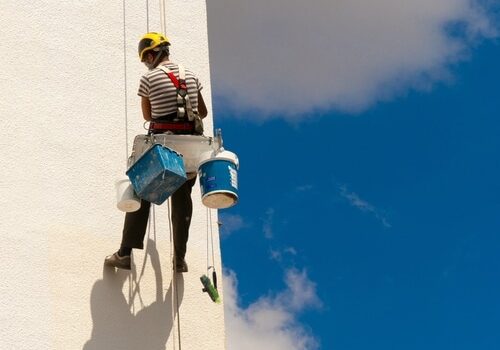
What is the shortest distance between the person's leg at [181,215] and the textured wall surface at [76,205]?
243mm

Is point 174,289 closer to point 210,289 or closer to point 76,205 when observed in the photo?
point 210,289

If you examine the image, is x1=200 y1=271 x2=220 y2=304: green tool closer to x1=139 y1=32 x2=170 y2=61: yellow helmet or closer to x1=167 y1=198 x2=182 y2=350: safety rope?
x1=167 y1=198 x2=182 y2=350: safety rope

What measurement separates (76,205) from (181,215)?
82cm

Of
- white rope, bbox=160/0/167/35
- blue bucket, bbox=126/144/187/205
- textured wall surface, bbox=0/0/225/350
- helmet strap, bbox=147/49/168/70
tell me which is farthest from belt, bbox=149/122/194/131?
white rope, bbox=160/0/167/35

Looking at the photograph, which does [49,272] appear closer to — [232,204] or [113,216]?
[113,216]

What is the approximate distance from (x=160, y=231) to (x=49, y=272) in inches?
47.5

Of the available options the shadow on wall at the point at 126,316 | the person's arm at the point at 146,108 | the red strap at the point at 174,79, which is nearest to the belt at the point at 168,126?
the person's arm at the point at 146,108

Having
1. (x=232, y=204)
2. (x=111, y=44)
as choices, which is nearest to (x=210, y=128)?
(x=111, y=44)

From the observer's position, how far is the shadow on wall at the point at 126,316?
349 inches

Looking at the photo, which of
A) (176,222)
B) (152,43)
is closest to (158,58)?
(152,43)

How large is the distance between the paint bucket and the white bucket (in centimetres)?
50

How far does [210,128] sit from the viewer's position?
10.4 metres

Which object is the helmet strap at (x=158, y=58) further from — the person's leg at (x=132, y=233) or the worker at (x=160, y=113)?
the person's leg at (x=132, y=233)

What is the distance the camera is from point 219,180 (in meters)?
8.59
